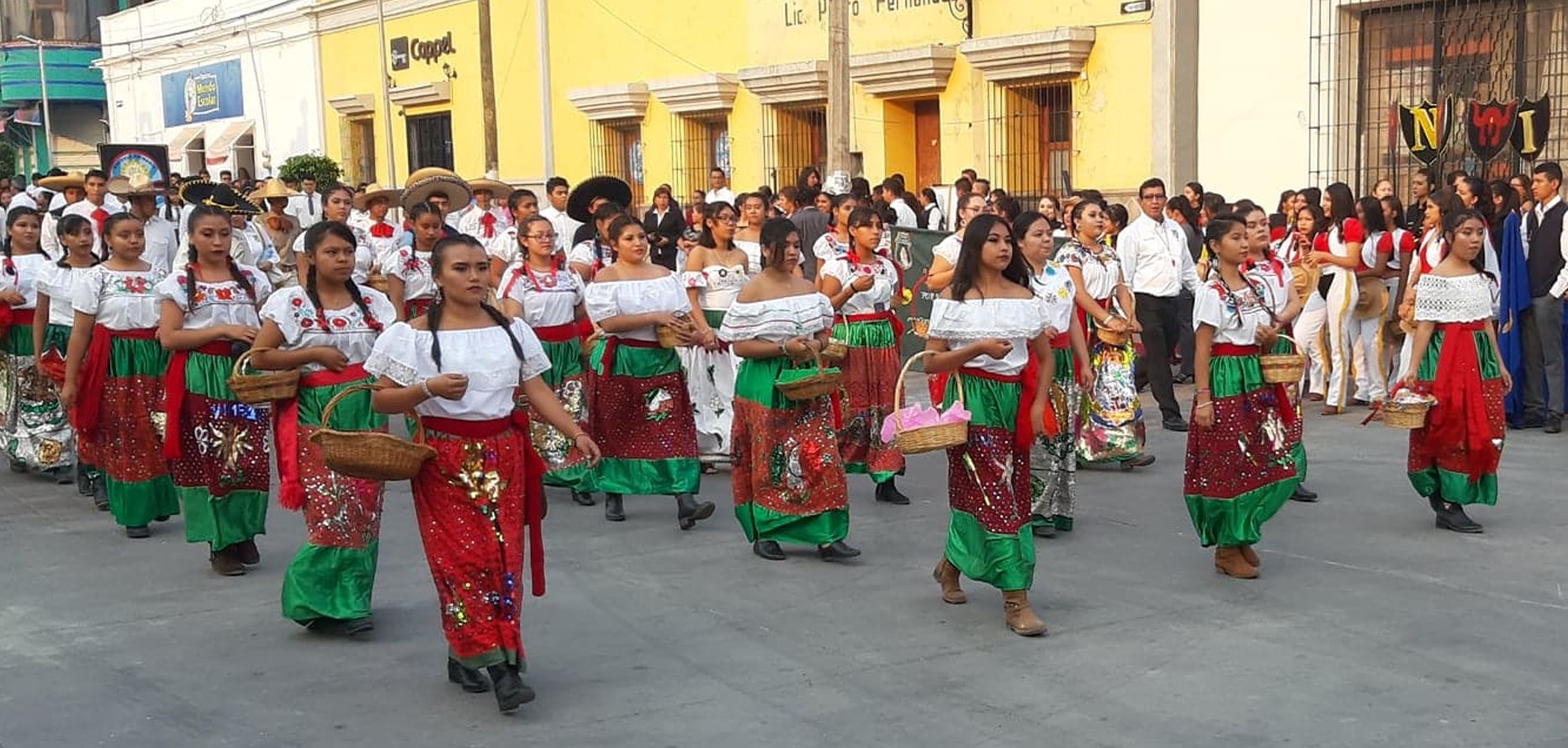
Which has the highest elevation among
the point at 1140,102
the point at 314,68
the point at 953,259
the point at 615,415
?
the point at 314,68

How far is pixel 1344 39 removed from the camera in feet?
50.5

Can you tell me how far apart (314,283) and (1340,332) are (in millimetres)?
8159

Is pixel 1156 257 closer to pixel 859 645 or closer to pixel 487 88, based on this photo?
pixel 859 645

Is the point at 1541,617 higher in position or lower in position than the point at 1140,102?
→ lower

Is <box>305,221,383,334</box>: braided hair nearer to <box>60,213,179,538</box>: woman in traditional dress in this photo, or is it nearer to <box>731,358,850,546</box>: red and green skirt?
<box>731,358,850,546</box>: red and green skirt

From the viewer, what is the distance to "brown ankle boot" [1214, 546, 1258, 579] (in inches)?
299

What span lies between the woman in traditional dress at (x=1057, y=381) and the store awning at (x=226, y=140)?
3488 centimetres

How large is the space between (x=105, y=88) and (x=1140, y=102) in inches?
1676

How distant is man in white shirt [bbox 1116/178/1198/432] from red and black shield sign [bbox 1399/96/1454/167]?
361 cm

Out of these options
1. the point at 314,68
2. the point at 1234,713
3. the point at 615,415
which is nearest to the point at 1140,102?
the point at 615,415

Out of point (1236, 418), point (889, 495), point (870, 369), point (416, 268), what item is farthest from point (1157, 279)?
point (416, 268)

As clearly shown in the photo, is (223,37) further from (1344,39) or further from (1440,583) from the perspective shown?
(1440,583)

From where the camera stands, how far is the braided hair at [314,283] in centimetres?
695

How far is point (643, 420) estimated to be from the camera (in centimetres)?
920
